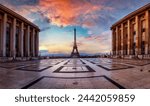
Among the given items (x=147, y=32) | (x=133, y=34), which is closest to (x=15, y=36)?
(x=133, y=34)

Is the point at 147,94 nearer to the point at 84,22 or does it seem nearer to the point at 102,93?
the point at 102,93

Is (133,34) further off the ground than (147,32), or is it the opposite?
(133,34)

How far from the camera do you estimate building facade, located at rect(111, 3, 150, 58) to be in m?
18.8

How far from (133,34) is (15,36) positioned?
18.0m

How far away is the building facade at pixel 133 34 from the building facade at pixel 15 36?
42.6 feet

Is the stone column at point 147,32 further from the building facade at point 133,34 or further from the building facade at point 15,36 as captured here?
the building facade at point 15,36

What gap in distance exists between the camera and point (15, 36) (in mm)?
20656

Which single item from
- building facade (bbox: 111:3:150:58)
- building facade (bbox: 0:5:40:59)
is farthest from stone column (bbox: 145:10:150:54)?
building facade (bbox: 0:5:40:59)

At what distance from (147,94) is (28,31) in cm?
2215

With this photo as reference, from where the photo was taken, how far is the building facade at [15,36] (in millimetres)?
17172

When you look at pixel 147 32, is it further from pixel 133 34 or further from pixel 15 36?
pixel 15 36

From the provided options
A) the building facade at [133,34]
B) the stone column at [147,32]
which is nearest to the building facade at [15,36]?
the building facade at [133,34]

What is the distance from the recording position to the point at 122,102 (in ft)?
11.1

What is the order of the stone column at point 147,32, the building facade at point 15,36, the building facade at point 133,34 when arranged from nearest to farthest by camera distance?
1. the building facade at point 15,36
2. the stone column at point 147,32
3. the building facade at point 133,34
